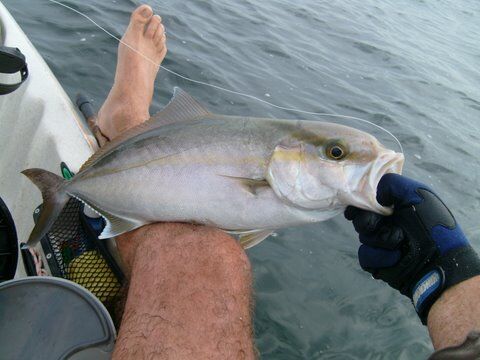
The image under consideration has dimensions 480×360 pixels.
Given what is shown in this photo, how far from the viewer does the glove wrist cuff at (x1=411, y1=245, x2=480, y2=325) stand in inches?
71.7

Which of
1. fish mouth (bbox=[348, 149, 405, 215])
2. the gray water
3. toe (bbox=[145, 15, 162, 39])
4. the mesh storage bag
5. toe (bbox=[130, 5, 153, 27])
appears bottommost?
the gray water

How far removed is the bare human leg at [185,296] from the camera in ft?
5.51

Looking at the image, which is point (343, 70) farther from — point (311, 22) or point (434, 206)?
point (434, 206)

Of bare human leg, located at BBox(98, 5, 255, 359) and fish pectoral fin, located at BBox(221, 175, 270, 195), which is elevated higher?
fish pectoral fin, located at BBox(221, 175, 270, 195)

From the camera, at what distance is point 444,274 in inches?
72.8

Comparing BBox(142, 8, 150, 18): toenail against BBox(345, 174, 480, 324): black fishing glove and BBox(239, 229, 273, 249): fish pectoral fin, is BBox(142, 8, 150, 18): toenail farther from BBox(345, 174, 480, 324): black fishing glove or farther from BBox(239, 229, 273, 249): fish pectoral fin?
BBox(345, 174, 480, 324): black fishing glove

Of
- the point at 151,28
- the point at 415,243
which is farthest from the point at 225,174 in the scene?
the point at 151,28

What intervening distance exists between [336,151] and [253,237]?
615 millimetres

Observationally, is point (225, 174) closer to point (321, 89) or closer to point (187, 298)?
point (187, 298)

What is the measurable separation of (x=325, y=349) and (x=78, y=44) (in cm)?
451

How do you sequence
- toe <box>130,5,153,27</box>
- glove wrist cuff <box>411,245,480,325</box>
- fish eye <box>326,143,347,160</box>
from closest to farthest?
glove wrist cuff <box>411,245,480,325</box> < fish eye <box>326,143,347,160</box> < toe <box>130,5,153,27</box>

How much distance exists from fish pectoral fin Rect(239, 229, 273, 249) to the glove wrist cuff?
2.41 feet

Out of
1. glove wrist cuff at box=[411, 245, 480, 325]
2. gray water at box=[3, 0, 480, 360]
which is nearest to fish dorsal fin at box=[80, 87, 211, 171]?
glove wrist cuff at box=[411, 245, 480, 325]

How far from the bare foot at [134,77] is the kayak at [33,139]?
245 millimetres
